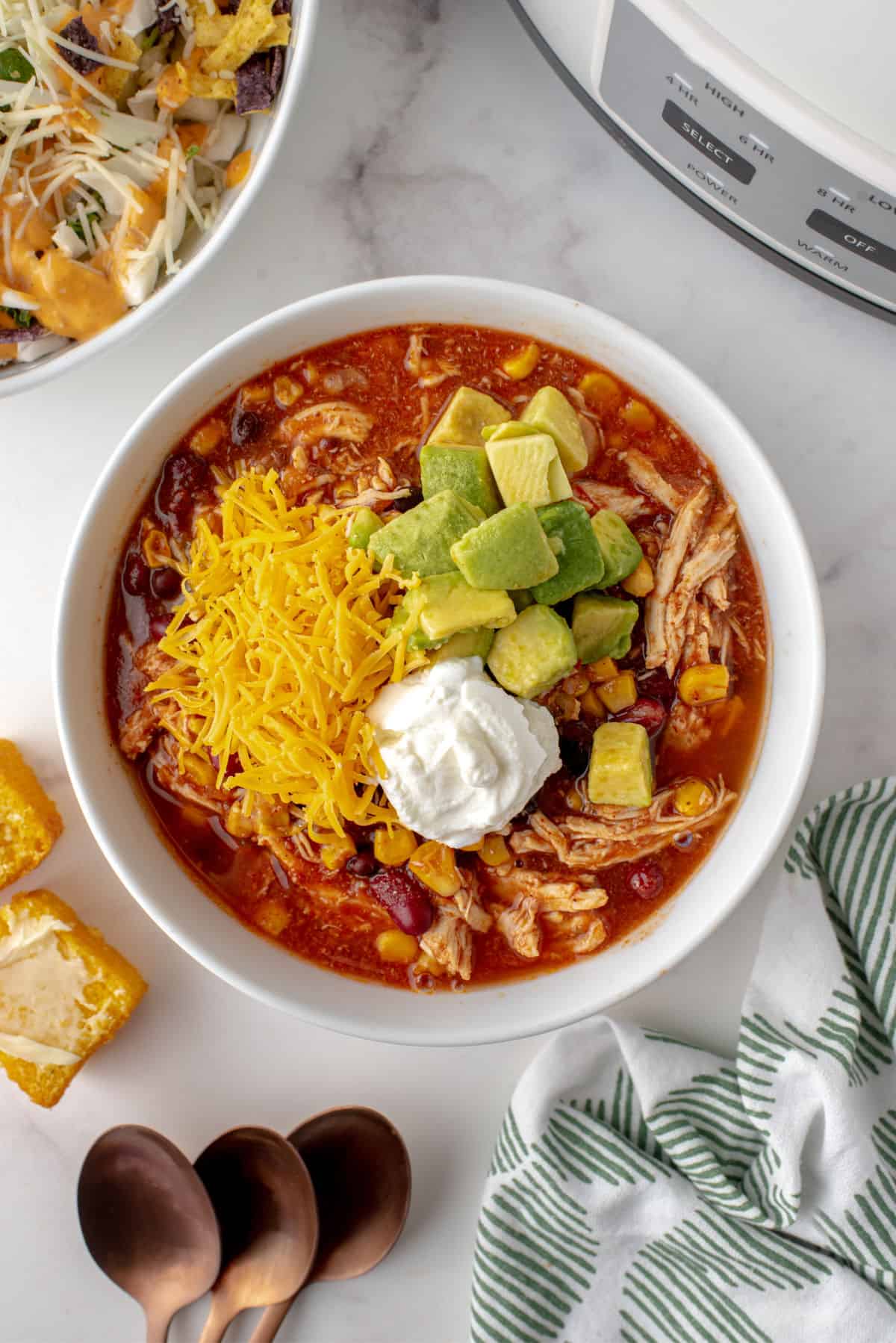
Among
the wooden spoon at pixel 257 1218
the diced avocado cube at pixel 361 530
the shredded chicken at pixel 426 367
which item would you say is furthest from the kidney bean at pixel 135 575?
the wooden spoon at pixel 257 1218

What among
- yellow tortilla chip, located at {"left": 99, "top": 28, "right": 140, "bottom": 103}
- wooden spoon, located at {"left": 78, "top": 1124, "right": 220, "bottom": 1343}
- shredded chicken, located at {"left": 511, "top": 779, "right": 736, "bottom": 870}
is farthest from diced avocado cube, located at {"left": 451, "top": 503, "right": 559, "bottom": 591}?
wooden spoon, located at {"left": 78, "top": 1124, "right": 220, "bottom": 1343}

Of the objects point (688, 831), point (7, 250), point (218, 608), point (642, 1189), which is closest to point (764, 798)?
point (688, 831)

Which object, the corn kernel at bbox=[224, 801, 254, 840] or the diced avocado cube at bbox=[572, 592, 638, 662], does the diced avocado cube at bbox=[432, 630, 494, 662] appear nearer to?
the diced avocado cube at bbox=[572, 592, 638, 662]

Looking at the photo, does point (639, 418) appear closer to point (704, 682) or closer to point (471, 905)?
point (704, 682)

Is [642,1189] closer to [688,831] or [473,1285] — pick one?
[473,1285]

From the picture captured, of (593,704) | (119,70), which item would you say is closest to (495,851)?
(593,704)
